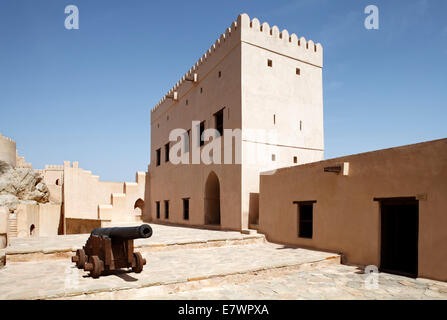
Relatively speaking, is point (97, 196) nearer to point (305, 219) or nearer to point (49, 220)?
point (49, 220)

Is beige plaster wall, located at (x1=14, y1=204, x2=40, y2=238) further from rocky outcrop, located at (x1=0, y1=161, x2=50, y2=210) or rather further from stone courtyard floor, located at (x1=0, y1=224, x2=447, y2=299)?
stone courtyard floor, located at (x1=0, y1=224, x2=447, y2=299)

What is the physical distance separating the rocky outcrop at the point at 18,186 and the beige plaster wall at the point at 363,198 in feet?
68.3

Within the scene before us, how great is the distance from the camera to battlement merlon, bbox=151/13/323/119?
12.1 meters

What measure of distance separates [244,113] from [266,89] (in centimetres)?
149

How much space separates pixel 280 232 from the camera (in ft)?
32.8

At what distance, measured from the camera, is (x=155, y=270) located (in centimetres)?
609

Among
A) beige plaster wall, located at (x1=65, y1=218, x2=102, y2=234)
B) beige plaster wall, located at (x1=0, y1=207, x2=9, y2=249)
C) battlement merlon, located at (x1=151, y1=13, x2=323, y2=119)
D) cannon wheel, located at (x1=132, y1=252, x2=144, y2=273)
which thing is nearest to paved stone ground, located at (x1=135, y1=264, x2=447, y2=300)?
cannon wheel, located at (x1=132, y1=252, x2=144, y2=273)

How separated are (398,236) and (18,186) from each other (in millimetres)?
25507

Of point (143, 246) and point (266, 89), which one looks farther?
point (266, 89)

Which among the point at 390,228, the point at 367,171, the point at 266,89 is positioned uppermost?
the point at 266,89

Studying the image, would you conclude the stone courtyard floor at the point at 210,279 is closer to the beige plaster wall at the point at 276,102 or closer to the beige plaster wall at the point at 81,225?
the beige plaster wall at the point at 276,102
